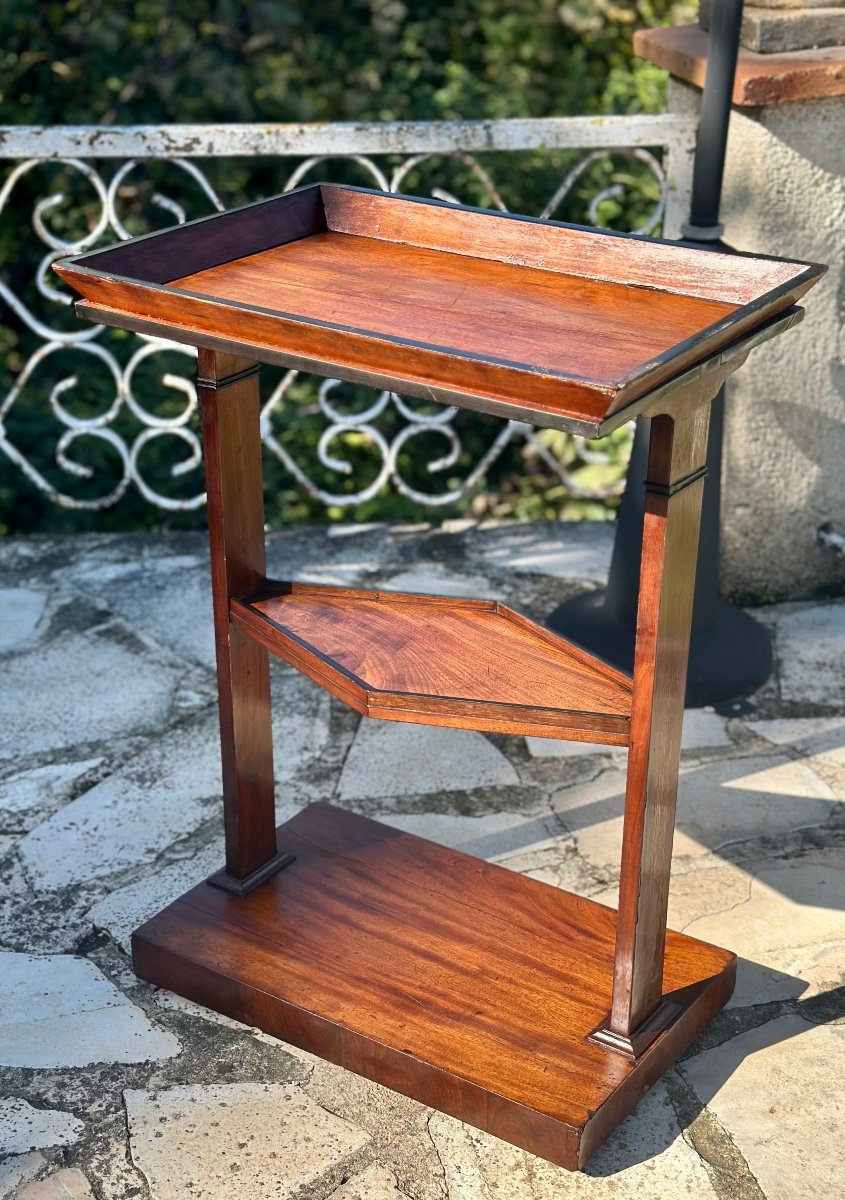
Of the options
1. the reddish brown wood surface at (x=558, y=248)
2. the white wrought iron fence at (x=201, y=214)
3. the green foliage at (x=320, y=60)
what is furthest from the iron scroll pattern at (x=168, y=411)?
the reddish brown wood surface at (x=558, y=248)

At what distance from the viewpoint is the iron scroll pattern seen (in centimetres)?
394

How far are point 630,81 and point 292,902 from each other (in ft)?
14.6

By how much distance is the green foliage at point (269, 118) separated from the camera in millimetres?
5098

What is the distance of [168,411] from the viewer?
5332mm

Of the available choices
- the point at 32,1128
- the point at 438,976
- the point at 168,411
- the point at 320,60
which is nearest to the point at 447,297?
the point at 438,976

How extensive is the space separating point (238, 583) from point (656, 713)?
78 centimetres

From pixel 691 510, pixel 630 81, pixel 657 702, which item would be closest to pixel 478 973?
pixel 657 702

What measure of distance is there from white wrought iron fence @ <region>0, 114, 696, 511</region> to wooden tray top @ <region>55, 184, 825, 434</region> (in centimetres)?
136

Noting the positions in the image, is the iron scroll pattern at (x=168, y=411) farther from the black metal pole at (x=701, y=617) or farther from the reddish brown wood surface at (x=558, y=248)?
the reddish brown wood surface at (x=558, y=248)

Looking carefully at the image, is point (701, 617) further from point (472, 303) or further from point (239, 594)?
point (472, 303)

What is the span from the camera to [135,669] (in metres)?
3.60

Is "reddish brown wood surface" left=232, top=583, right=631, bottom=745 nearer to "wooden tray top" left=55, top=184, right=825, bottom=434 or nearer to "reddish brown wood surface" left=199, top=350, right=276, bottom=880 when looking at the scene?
"reddish brown wood surface" left=199, top=350, right=276, bottom=880

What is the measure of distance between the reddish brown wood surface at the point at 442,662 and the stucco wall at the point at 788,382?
4.75 feet

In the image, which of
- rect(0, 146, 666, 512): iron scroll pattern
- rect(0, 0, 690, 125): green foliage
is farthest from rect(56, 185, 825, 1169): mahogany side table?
rect(0, 0, 690, 125): green foliage
